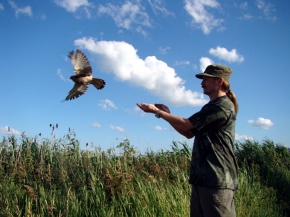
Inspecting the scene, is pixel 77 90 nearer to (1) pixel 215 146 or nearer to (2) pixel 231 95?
(2) pixel 231 95

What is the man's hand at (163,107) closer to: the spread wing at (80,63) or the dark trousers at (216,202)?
the dark trousers at (216,202)

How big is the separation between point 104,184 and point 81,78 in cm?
173

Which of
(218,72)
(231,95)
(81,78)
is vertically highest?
(81,78)

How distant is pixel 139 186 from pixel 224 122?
273 cm

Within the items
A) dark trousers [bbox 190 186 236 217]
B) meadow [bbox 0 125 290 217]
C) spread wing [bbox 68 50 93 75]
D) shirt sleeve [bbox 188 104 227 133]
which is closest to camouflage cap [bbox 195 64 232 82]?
shirt sleeve [bbox 188 104 227 133]

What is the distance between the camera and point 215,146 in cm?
270

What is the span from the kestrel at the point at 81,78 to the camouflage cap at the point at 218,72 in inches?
85.2

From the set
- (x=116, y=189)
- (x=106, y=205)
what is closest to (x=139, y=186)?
(x=116, y=189)

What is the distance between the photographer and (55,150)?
687 centimetres

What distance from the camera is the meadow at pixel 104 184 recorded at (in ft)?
14.8

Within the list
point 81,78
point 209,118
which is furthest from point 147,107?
point 81,78

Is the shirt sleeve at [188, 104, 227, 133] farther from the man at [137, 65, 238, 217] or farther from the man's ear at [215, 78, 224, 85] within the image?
the man's ear at [215, 78, 224, 85]

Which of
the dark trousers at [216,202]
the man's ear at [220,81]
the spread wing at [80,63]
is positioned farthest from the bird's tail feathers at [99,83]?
the dark trousers at [216,202]

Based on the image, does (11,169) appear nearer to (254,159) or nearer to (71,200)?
(71,200)
